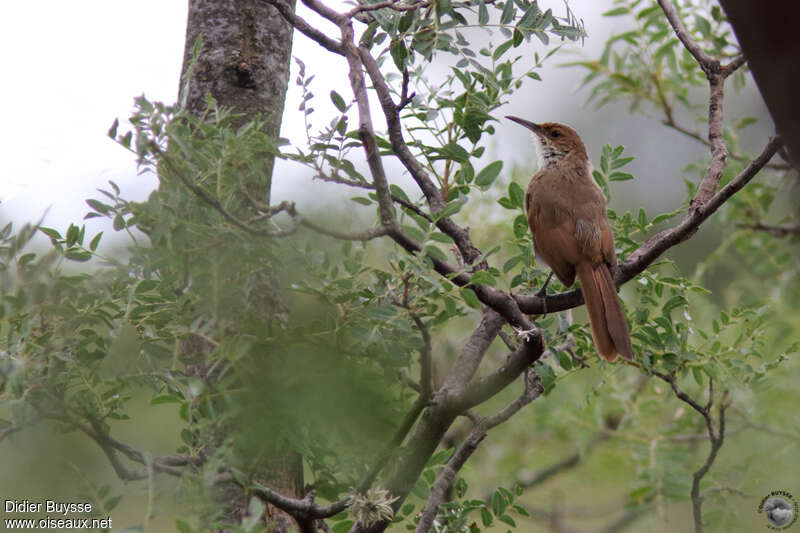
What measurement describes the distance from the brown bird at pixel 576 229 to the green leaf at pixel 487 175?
0.53 metres

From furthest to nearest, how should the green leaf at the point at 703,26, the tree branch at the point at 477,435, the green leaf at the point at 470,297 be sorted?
1. the green leaf at the point at 703,26
2. the tree branch at the point at 477,435
3. the green leaf at the point at 470,297

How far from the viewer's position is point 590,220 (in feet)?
14.3

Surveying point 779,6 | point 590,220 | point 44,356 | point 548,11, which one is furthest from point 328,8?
point 590,220

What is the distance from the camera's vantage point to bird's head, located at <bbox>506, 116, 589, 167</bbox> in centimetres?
521

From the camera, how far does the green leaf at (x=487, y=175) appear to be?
294cm

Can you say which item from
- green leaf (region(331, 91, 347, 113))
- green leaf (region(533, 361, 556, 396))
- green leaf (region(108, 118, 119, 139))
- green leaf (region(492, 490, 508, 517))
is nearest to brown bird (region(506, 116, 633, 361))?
green leaf (region(533, 361, 556, 396))

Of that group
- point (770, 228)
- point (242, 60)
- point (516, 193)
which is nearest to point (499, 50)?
point (516, 193)

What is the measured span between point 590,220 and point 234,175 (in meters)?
2.51

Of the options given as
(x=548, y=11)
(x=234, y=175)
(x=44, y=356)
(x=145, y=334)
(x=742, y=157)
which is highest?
(x=742, y=157)

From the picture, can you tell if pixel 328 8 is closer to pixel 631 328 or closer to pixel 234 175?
pixel 234 175

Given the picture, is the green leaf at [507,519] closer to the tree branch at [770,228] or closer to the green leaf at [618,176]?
the green leaf at [618,176]

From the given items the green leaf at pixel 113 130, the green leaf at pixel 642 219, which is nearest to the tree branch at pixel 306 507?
the green leaf at pixel 113 130

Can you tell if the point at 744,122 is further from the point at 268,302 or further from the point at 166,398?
the point at 166,398

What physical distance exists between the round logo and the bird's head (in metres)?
2.17
